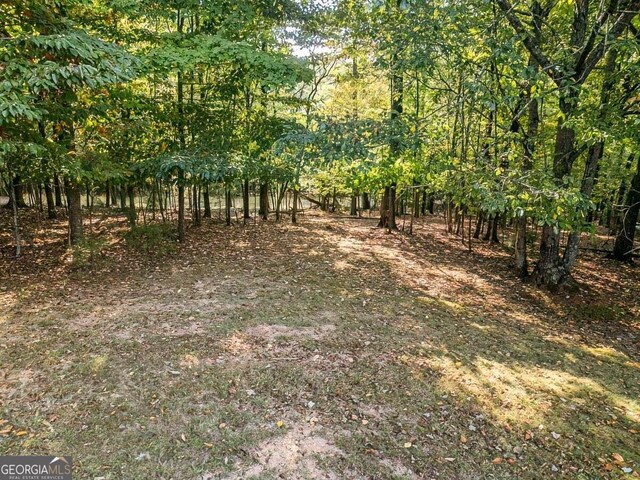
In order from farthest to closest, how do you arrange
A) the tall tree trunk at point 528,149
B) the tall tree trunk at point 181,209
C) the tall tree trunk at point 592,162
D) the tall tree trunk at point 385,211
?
the tall tree trunk at point 385,211 < the tall tree trunk at point 181,209 < the tall tree trunk at point 528,149 < the tall tree trunk at point 592,162

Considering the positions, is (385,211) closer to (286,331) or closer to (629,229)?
(629,229)

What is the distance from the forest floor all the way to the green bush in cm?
57

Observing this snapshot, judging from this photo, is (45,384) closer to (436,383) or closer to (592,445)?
(436,383)

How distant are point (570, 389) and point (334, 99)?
12398 millimetres

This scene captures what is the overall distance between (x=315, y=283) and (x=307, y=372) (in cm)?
316

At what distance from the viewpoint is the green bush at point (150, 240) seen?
892cm

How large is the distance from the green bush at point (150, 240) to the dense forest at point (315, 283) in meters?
0.08

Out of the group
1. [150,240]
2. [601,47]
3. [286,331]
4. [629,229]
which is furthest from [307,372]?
[629,229]

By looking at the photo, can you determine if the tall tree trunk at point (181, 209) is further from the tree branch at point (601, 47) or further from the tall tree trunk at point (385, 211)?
the tree branch at point (601, 47)

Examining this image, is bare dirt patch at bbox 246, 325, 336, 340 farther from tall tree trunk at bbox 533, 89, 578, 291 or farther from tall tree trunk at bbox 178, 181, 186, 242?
tall tree trunk at bbox 533, 89, 578, 291

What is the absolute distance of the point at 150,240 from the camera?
361 inches

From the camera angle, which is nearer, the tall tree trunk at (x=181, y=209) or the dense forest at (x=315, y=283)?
the dense forest at (x=315, y=283)

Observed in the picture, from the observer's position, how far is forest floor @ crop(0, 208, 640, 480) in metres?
3.31

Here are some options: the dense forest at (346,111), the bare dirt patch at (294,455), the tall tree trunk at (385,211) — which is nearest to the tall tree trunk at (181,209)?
the dense forest at (346,111)
